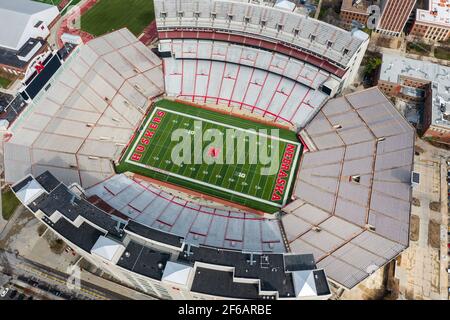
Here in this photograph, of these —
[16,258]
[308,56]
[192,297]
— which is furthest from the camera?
[308,56]

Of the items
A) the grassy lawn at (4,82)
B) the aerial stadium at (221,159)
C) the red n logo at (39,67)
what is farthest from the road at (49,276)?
the grassy lawn at (4,82)

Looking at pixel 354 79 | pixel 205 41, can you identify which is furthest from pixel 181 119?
pixel 354 79

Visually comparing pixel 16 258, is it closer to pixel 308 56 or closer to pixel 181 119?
pixel 181 119

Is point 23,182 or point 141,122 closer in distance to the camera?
point 23,182

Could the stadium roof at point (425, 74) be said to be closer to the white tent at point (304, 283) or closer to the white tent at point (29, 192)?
the white tent at point (304, 283)

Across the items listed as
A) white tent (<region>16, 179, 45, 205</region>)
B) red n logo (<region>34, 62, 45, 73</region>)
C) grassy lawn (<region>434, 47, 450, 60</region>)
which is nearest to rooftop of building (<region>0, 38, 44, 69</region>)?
red n logo (<region>34, 62, 45, 73</region>)

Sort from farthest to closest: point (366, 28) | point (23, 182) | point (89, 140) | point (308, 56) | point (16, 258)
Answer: point (366, 28) → point (308, 56) → point (89, 140) → point (16, 258) → point (23, 182)
